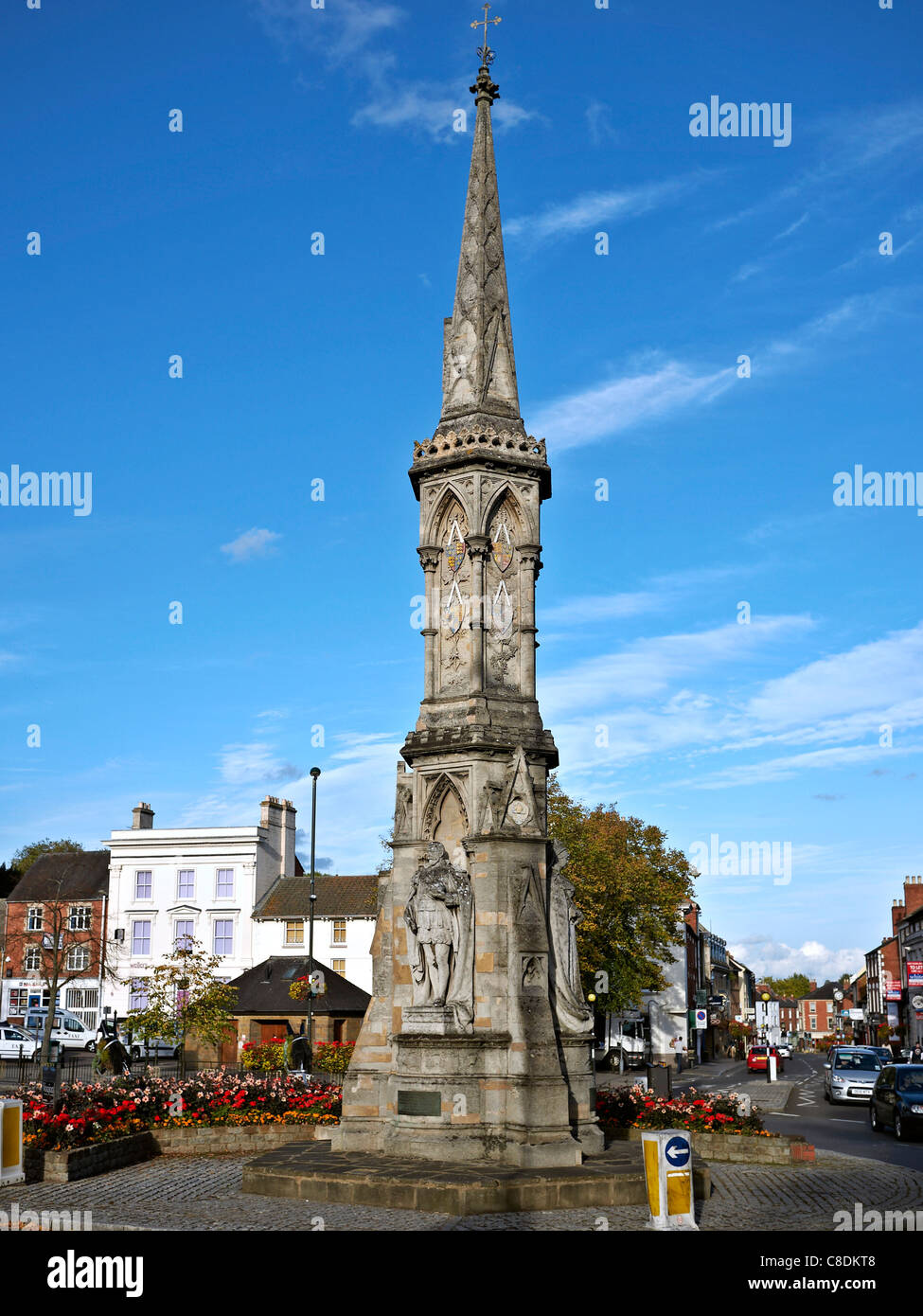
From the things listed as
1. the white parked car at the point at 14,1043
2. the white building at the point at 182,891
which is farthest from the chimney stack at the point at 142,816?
the white parked car at the point at 14,1043

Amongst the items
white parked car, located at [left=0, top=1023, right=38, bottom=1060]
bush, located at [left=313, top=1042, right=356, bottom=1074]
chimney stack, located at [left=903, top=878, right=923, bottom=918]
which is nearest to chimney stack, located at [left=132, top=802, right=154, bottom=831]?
white parked car, located at [left=0, top=1023, right=38, bottom=1060]

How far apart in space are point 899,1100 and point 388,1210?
15.8 meters

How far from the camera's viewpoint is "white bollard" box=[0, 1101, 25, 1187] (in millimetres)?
13672

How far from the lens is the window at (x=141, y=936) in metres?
58.5

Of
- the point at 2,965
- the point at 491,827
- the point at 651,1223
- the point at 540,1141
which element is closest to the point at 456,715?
the point at 491,827

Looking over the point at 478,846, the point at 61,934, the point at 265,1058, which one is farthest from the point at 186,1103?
the point at 61,934

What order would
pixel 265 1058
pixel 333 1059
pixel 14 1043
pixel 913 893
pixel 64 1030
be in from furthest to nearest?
pixel 913 893
pixel 64 1030
pixel 14 1043
pixel 333 1059
pixel 265 1058

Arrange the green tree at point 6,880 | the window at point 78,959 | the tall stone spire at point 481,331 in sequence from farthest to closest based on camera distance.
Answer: the green tree at point 6,880
the window at point 78,959
the tall stone spire at point 481,331

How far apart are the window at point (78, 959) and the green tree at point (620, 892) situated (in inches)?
1001

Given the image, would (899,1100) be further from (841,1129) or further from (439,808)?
(439,808)

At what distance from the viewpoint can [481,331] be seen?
694 inches

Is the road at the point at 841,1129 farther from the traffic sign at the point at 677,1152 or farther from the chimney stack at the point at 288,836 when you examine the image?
the chimney stack at the point at 288,836
